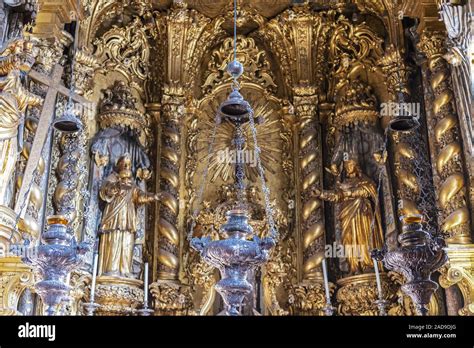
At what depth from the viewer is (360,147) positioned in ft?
31.7

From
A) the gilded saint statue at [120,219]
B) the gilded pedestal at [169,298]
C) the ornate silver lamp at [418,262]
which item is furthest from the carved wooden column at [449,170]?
the gilded saint statue at [120,219]

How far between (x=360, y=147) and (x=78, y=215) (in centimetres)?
392

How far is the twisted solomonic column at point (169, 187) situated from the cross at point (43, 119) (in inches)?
48.3

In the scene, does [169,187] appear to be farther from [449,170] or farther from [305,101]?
[449,170]

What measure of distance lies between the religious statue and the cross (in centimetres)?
33

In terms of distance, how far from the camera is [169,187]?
954cm

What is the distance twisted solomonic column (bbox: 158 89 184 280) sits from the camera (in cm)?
913

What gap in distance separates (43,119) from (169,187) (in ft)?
6.77

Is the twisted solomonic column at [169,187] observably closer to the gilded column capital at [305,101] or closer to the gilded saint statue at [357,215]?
the gilded column capital at [305,101]

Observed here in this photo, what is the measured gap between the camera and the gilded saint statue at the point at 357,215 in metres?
8.95

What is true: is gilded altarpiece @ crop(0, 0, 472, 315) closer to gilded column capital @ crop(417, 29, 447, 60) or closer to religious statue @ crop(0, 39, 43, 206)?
gilded column capital @ crop(417, 29, 447, 60)

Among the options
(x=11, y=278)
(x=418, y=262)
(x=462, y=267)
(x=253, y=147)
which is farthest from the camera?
(x=253, y=147)

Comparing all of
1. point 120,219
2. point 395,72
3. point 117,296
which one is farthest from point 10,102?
point 395,72

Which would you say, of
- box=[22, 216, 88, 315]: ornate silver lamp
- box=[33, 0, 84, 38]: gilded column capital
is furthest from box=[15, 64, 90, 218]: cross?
box=[22, 216, 88, 315]: ornate silver lamp
